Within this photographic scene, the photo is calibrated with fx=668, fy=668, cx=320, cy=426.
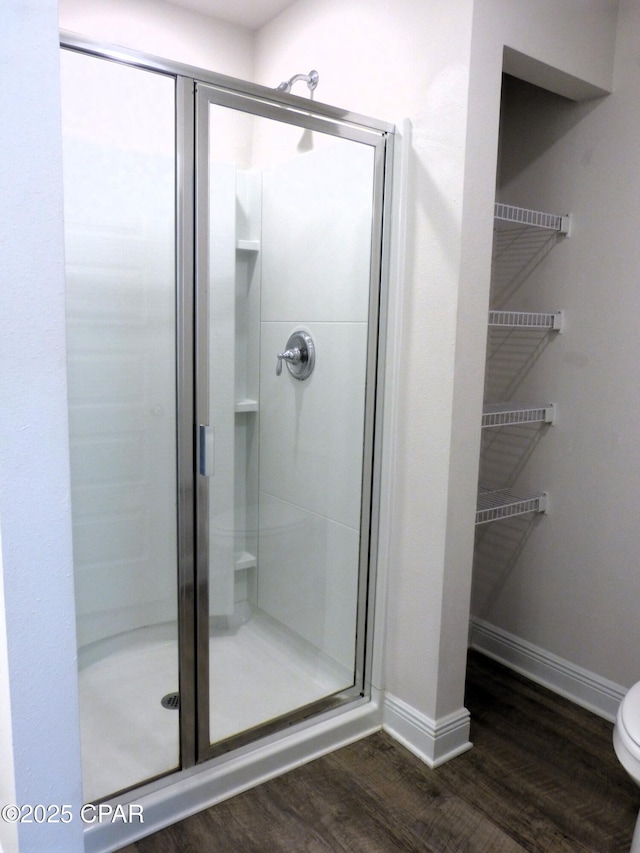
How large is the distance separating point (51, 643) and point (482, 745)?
148cm

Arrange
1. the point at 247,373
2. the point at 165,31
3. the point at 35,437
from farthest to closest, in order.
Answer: the point at 165,31 → the point at 247,373 → the point at 35,437

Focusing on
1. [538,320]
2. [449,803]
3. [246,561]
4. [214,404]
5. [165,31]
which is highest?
[165,31]

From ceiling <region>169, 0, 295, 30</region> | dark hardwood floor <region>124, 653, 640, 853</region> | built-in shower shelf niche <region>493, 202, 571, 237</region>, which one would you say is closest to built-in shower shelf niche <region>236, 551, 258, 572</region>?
dark hardwood floor <region>124, 653, 640, 853</region>

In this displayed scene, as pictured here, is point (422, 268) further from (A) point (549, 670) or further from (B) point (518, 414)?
(A) point (549, 670)

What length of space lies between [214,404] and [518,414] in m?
1.10

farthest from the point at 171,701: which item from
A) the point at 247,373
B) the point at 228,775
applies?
the point at 247,373

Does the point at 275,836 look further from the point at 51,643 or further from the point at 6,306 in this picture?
the point at 6,306

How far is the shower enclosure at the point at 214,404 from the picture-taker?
5.49 ft

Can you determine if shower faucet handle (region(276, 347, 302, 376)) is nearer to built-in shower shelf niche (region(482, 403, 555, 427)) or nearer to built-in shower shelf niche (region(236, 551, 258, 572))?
built-in shower shelf niche (region(236, 551, 258, 572))

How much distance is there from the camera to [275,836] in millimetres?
1696

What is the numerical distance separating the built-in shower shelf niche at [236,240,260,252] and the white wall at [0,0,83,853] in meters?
0.74

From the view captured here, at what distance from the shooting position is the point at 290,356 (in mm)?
2008

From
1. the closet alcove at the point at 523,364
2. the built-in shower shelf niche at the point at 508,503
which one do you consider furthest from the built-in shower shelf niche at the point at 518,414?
the built-in shower shelf niche at the point at 508,503

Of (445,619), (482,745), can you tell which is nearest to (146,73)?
(445,619)
